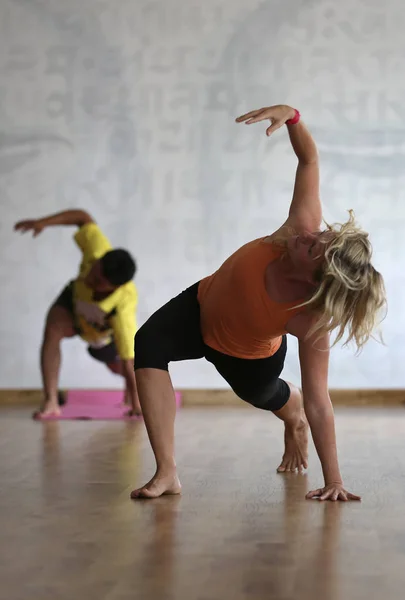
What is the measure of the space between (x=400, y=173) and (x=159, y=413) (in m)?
3.58

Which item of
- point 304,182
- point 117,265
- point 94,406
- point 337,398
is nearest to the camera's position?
point 304,182

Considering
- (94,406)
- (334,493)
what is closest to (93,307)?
(94,406)

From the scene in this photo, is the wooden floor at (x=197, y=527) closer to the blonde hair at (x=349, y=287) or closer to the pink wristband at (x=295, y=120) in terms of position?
the blonde hair at (x=349, y=287)

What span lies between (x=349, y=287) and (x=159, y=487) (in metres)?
0.73

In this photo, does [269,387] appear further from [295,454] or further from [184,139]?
[184,139]

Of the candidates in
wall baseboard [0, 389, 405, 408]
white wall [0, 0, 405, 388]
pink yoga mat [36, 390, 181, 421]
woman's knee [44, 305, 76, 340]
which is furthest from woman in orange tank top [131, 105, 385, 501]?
white wall [0, 0, 405, 388]

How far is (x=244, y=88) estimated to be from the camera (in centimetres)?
560

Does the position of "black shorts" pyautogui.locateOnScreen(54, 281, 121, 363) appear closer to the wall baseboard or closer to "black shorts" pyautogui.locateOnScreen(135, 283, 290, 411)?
the wall baseboard

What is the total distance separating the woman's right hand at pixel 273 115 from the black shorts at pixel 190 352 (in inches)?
19.8

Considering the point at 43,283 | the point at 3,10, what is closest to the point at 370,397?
the point at 43,283

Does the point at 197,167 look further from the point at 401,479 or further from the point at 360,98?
the point at 401,479

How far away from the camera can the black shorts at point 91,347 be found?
15.4 ft

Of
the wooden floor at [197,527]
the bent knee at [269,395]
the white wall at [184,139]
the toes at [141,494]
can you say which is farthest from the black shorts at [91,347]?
the toes at [141,494]

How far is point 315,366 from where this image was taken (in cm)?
235
